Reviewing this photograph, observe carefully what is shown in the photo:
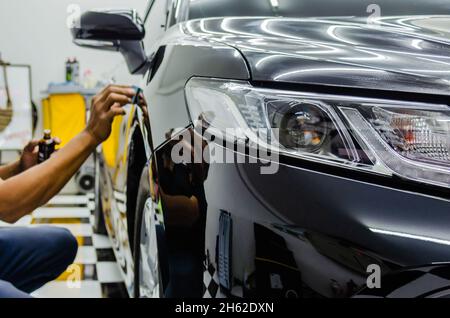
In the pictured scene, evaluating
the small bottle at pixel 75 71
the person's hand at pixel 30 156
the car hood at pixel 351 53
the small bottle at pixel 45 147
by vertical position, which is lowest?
the small bottle at pixel 75 71

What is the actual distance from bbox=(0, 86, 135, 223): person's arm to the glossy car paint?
202 millimetres

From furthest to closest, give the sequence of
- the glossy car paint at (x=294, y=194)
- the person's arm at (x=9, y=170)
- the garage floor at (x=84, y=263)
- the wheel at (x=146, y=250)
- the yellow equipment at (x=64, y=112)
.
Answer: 1. the yellow equipment at (x=64, y=112)
2. the garage floor at (x=84, y=263)
3. the person's arm at (x=9, y=170)
4. the wheel at (x=146, y=250)
5. the glossy car paint at (x=294, y=194)

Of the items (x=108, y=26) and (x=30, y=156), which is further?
(x=30, y=156)

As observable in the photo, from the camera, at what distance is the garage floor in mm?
1740

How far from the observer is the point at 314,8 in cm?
119

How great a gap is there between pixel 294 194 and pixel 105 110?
0.65 m

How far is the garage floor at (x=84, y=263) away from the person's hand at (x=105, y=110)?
79cm

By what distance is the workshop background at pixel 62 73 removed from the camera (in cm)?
181

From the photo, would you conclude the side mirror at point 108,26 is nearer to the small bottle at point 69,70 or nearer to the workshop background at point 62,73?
the workshop background at point 62,73

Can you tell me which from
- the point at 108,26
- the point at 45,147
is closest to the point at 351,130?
the point at 108,26

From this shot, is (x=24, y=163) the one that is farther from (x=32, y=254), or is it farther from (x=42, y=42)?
(x=42, y=42)

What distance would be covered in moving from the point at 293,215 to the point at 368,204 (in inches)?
3.8

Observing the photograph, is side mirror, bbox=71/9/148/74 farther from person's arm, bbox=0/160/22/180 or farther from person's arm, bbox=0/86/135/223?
person's arm, bbox=0/160/22/180

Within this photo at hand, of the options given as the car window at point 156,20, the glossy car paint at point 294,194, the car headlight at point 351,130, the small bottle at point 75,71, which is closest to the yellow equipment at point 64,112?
the small bottle at point 75,71
